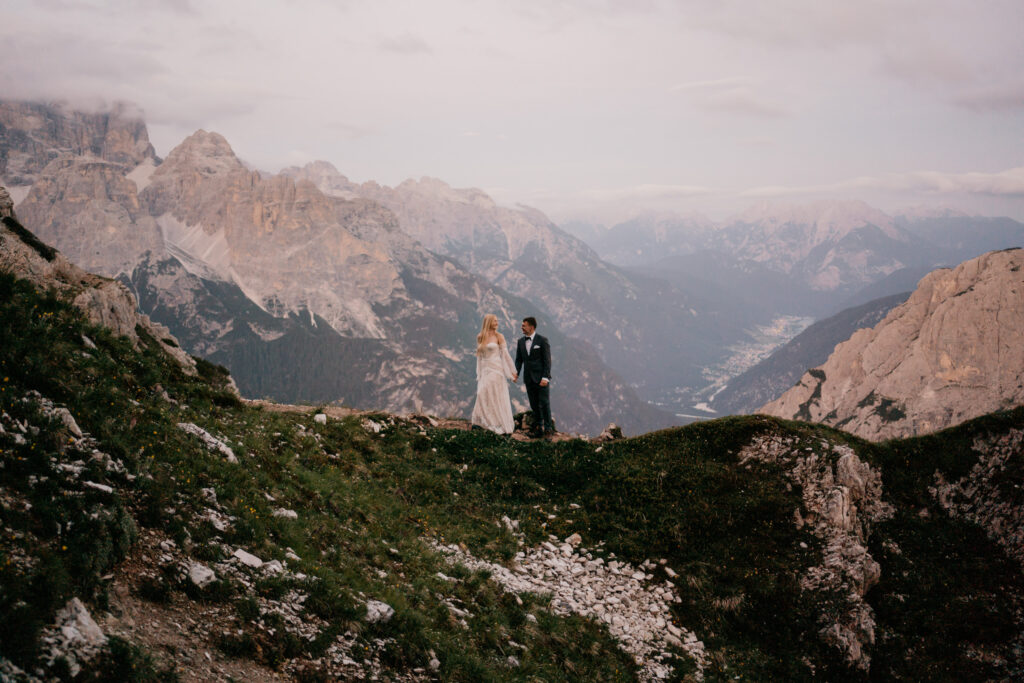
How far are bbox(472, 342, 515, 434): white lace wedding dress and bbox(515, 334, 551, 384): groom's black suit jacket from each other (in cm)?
71

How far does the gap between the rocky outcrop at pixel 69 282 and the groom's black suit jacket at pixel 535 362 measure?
43.5 ft

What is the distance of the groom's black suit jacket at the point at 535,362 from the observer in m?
24.5

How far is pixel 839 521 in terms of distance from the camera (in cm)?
1692

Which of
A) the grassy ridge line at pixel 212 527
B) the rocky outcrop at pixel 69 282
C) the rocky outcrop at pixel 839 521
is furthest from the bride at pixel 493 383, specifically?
the rocky outcrop at pixel 69 282

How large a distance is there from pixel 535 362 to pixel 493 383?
2409 millimetres

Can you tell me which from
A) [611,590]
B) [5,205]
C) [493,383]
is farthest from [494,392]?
[5,205]

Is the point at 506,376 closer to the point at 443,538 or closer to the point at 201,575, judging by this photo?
the point at 443,538

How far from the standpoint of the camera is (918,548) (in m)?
17.0

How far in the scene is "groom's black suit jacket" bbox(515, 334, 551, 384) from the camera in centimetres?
2446

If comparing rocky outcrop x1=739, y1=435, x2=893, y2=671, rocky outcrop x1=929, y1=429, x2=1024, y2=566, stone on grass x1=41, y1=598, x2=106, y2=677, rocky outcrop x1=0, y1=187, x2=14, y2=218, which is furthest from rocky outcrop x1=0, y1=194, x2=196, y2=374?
rocky outcrop x1=929, y1=429, x2=1024, y2=566

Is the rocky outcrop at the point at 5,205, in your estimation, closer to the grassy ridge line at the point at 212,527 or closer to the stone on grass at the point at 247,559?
the grassy ridge line at the point at 212,527

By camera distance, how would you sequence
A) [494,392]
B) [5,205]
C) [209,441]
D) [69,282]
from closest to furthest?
[209,441], [69,282], [5,205], [494,392]

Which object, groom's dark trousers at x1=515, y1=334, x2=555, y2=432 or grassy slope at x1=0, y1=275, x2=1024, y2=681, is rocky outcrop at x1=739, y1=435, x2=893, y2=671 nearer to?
grassy slope at x1=0, y1=275, x2=1024, y2=681

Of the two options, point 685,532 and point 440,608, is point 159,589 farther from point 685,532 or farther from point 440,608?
point 685,532
